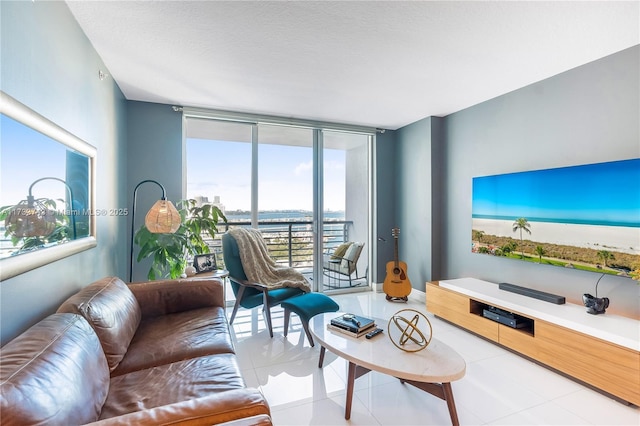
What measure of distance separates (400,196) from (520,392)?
2876 mm

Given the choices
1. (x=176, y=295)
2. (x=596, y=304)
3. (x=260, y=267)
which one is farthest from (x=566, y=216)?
(x=176, y=295)

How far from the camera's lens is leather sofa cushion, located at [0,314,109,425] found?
2.82ft

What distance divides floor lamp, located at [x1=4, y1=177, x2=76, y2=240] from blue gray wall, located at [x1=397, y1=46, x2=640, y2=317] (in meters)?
3.62

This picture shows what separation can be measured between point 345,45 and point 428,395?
246cm

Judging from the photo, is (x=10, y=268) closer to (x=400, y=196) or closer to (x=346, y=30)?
(x=346, y=30)

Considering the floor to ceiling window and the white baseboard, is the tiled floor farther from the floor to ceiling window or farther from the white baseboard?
the floor to ceiling window

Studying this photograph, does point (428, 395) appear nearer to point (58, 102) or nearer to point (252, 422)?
point (252, 422)

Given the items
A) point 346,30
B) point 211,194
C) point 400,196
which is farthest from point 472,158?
point 211,194

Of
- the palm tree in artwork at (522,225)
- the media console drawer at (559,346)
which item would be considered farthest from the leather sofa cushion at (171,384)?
the palm tree in artwork at (522,225)

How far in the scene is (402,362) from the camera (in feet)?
5.53

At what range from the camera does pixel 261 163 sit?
3.99 meters

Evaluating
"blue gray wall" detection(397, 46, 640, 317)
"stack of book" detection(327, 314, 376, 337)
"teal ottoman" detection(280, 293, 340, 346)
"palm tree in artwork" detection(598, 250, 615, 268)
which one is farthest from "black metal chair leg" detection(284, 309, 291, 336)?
"palm tree in artwork" detection(598, 250, 615, 268)

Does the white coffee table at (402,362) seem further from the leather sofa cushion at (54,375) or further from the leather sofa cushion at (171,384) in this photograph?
the leather sofa cushion at (54,375)

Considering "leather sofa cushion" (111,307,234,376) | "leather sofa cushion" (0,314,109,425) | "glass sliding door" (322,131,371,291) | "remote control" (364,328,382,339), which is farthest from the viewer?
"glass sliding door" (322,131,371,291)
